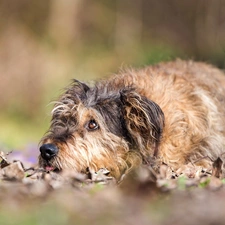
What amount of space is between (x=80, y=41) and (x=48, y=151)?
15873 mm

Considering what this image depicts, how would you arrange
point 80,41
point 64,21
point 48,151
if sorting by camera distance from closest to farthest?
point 48,151 → point 64,21 → point 80,41

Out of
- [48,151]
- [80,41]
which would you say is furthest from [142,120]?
[80,41]

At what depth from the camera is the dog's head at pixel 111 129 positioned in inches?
252

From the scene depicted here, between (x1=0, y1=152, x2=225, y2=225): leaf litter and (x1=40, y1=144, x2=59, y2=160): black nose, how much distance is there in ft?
1.92

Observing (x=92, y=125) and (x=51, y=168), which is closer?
(x=51, y=168)

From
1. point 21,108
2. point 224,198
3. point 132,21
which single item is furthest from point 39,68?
point 224,198

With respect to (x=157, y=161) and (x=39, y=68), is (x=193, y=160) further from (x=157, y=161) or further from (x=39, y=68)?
(x=39, y=68)

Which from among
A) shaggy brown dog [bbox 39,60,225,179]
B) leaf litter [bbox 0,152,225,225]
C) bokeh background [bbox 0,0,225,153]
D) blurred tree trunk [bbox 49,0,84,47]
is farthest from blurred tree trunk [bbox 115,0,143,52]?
leaf litter [bbox 0,152,225,225]

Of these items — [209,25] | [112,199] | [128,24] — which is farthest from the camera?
[128,24]

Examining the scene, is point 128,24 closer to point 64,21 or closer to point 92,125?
point 64,21

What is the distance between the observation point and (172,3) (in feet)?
84.4

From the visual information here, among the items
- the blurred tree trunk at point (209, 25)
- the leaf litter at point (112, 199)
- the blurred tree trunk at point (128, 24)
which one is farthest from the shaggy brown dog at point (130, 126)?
the blurred tree trunk at point (128, 24)

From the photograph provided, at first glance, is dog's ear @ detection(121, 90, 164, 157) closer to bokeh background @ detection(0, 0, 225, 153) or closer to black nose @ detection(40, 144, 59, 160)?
black nose @ detection(40, 144, 59, 160)

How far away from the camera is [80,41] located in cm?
2173
